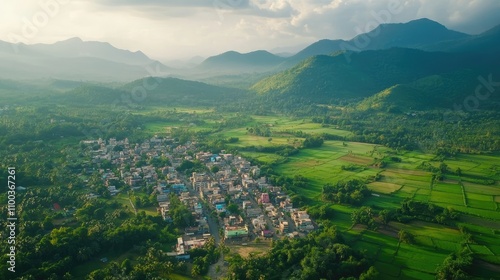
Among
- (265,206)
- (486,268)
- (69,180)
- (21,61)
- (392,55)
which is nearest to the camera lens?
(486,268)

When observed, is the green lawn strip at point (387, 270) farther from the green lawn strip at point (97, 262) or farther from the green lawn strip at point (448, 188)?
the green lawn strip at point (448, 188)

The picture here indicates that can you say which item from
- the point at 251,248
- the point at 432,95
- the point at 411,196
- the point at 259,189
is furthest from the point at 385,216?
the point at 432,95

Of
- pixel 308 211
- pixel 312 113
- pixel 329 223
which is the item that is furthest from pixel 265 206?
pixel 312 113

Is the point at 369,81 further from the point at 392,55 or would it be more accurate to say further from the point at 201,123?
the point at 201,123

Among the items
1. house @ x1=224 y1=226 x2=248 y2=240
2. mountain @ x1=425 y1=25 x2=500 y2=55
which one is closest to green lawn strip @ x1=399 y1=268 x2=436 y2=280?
house @ x1=224 y1=226 x2=248 y2=240

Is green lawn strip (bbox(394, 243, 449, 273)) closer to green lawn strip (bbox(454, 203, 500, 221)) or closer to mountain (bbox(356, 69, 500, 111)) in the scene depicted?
green lawn strip (bbox(454, 203, 500, 221))

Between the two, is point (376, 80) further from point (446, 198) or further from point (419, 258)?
point (419, 258)

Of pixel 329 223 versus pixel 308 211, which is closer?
pixel 329 223

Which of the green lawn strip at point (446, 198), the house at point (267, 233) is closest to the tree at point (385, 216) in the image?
the green lawn strip at point (446, 198)
